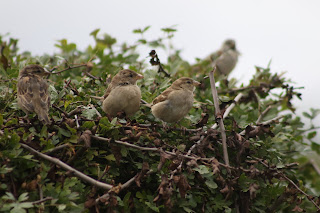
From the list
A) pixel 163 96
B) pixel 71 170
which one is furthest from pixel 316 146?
pixel 71 170

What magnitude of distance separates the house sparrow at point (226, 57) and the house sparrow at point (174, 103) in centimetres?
683

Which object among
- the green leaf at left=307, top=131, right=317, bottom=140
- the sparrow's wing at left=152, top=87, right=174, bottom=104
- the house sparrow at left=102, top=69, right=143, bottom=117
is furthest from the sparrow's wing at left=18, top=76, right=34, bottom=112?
the green leaf at left=307, top=131, right=317, bottom=140

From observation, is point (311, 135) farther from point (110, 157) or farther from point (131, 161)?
point (110, 157)

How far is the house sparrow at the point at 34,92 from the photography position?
3364 millimetres

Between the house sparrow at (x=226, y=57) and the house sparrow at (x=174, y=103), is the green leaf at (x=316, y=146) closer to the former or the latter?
the house sparrow at (x=174, y=103)

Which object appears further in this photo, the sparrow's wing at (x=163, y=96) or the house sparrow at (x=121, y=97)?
the sparrow's wing at (x=163, y=96)

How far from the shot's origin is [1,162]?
277cm

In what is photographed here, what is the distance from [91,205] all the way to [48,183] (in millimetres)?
326

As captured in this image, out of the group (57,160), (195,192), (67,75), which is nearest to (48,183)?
(57,160)

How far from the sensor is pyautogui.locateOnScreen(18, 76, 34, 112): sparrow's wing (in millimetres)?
3594

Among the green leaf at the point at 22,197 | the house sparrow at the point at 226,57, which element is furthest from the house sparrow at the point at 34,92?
the house sparrow at the point at 226,57

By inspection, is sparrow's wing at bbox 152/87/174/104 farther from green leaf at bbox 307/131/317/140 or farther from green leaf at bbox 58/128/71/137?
green leaf at bbox 307/131/317/140

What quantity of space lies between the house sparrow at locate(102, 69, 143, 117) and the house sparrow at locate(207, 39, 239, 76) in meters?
7.23

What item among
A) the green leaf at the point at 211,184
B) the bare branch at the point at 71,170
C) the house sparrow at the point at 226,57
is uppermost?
the house sparrow at the point at 226,57
